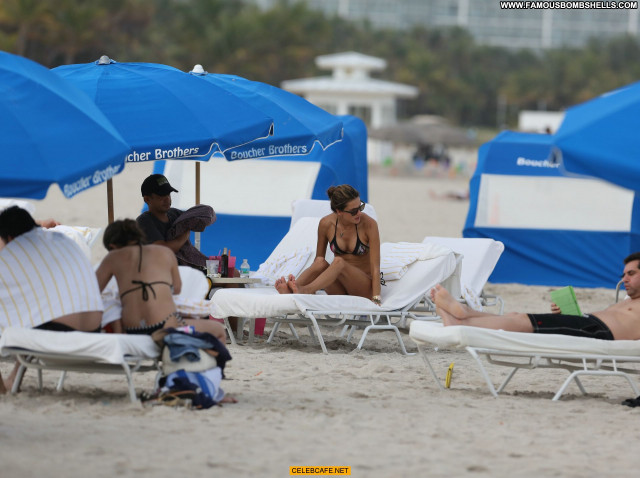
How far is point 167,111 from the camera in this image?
21.6 feet

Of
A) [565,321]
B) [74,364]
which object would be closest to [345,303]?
[565,321]

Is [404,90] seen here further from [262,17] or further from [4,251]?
[4,251]

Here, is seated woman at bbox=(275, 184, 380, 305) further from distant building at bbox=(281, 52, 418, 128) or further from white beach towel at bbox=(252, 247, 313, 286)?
distant building at bbox=(281, 52, 418, 128)

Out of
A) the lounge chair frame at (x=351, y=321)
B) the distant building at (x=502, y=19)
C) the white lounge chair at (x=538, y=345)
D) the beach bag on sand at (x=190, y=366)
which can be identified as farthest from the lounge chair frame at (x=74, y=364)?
the distant building at (x=502, y=19)

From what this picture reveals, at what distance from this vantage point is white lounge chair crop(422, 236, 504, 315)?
26.2ft

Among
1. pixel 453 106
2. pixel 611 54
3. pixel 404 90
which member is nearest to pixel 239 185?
pixel 404 90

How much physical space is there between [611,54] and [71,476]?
88017 millimetres

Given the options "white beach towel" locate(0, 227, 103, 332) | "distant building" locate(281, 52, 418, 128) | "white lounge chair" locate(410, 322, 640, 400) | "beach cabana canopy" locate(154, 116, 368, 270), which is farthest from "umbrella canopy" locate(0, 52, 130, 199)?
"distant building" locate(281, 52, 418, 128)

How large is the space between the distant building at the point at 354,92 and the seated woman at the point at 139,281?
37.9 meters

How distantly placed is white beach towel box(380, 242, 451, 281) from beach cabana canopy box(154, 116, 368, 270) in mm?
3017

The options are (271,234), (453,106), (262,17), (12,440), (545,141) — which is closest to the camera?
(12,440)

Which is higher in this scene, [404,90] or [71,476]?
[404,90]

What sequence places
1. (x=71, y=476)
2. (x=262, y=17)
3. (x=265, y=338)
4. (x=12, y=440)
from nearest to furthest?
(x=71, y=476) < (x=12, y=440) < (x=265, y=338) < (x=262, y=17)

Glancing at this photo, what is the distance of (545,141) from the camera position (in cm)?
1150
